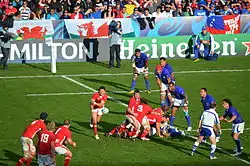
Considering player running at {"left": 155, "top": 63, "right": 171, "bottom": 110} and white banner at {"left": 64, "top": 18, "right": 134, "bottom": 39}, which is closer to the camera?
player running at {"left": 155, "top": 63, "right": 171, "bottom": 110}

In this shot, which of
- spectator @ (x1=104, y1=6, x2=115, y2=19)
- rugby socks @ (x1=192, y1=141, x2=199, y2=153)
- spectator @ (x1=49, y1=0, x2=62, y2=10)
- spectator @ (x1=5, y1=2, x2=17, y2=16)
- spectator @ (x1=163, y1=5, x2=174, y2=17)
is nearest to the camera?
rugby socks @ (x1=192, y1=141, x2=199, y2=153)

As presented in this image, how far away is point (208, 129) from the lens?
24.4 m

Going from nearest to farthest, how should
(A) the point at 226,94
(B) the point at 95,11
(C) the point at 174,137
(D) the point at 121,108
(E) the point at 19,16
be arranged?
(C) the point at 174,137
(D) the point at 121,108
(A) the point at 226,94
(E) the point at 19,16
(B) the point at 95,11

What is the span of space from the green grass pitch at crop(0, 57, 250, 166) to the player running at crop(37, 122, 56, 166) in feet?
8.60

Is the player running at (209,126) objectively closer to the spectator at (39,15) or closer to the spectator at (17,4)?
the spectator at (39,15)

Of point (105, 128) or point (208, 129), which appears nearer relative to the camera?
point (208, 129)

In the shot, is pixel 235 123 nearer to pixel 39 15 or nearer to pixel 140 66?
pixel 140 66

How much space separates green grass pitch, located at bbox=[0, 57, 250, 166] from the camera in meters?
24.8

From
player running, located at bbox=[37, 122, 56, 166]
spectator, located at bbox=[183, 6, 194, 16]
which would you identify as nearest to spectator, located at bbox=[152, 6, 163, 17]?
spectator, located at bbox=[183, 6, 194, 16]

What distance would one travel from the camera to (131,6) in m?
46.7

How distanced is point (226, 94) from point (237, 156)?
987cm

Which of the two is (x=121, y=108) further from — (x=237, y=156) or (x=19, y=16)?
(x=19, y=16)

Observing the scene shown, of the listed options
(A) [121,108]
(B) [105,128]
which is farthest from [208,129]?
(A) [121,108]

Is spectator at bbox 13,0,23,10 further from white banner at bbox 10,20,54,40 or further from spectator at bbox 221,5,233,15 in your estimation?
spectator at bbox 221,5,233,15
